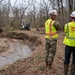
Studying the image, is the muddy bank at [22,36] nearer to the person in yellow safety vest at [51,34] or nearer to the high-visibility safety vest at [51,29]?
the person in yellow safety vest at [51,34]

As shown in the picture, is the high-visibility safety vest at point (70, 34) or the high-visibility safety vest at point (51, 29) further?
the high-visibility safety vest at point (51, 29)

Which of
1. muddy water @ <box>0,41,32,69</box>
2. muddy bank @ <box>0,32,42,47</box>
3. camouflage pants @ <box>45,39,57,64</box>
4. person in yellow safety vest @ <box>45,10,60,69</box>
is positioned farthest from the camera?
muddy bank @ <box>0,32,42,47</box>

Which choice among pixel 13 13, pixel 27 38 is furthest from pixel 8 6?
pixel 27 38

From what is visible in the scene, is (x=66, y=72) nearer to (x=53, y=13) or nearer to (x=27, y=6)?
(x=53, y=13)

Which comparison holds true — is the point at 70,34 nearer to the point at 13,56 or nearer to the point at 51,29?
the point at 51,29

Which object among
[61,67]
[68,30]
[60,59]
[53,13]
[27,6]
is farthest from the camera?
[27,6]

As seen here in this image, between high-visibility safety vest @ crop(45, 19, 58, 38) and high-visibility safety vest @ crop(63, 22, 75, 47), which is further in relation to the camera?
high-visibility safety vest @ crop(45, 19, 58, 38)

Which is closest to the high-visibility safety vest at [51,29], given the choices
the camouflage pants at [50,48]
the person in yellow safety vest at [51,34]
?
the person in yellow safety vest at [51,34]

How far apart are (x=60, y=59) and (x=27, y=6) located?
113 ft

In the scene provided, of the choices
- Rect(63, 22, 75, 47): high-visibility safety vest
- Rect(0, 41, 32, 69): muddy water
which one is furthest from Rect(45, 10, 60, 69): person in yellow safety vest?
Rect(0, 41, 32, 69): muddy water

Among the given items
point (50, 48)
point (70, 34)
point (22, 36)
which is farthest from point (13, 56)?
point (22, 36)

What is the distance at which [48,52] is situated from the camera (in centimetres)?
730

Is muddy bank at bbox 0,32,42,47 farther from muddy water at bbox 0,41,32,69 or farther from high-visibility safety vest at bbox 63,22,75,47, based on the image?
high-visibility safety vest at bbox 63,22,75,47

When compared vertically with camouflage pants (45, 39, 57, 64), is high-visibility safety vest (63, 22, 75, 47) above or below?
above
